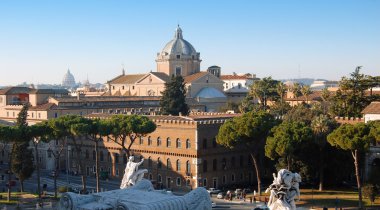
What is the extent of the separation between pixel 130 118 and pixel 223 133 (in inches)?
373

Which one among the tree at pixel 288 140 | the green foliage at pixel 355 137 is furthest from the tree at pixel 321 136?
the green foliage at pixel 355 137

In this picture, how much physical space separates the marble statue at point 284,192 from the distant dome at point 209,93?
297 feet

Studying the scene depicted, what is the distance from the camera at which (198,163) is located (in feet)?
210

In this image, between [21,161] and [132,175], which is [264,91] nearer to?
[21,161]

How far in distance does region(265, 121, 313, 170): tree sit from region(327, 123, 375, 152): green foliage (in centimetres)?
445

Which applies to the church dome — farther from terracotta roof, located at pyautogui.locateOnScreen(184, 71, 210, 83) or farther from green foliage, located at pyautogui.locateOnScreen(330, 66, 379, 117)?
green foliage, located at pyautogui.locateOnScreen(330, 66, 379, 117)

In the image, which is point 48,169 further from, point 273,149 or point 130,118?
point 273,149

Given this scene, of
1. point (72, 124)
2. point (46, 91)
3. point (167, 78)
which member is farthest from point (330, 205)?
point (167, 78)

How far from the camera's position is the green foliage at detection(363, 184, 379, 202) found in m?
52.2

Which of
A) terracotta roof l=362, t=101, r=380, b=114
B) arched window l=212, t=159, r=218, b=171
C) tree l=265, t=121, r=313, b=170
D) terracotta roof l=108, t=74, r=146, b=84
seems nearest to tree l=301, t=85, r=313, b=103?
terracotta roof l=108, t=74, r=146, b=84

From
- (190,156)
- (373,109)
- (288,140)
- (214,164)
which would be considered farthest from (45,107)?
(373,109)

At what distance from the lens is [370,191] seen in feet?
171

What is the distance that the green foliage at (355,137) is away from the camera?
1977 inches

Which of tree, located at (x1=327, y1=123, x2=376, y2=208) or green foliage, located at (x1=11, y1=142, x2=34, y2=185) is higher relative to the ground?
tree, located at (x1=327, y1=123, x2=376, y2=208)
